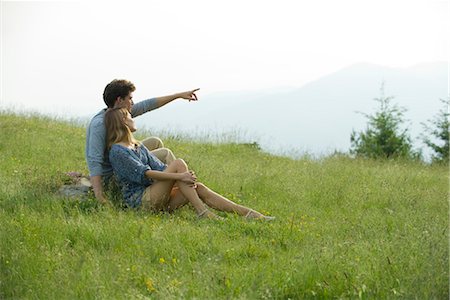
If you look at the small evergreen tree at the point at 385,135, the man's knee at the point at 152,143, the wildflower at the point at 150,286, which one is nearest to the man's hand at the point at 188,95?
the man's knee at the point at 152,143

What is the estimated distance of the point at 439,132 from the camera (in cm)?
2080

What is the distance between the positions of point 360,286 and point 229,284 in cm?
102

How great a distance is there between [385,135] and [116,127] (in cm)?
1361

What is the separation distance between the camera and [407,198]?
9.15 metres

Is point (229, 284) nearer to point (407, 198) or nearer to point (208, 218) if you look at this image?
point (208, 218)

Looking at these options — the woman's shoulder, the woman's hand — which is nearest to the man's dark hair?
the woman's shoulder

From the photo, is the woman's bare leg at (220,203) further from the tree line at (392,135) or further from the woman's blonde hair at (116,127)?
the tree line at (392,135)

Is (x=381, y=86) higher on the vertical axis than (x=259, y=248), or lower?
higher

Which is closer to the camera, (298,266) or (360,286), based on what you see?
(360,286)

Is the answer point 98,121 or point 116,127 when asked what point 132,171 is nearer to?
point 116,127

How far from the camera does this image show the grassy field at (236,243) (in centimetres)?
501

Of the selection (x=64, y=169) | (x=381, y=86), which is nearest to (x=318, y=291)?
(x=64, y=169)

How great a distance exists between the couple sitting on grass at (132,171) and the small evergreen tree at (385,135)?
40.7ft

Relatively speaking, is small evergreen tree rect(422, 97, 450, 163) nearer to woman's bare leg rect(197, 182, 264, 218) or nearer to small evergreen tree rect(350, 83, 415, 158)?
small evergreen tree rect(350, 83, 415, 158)
